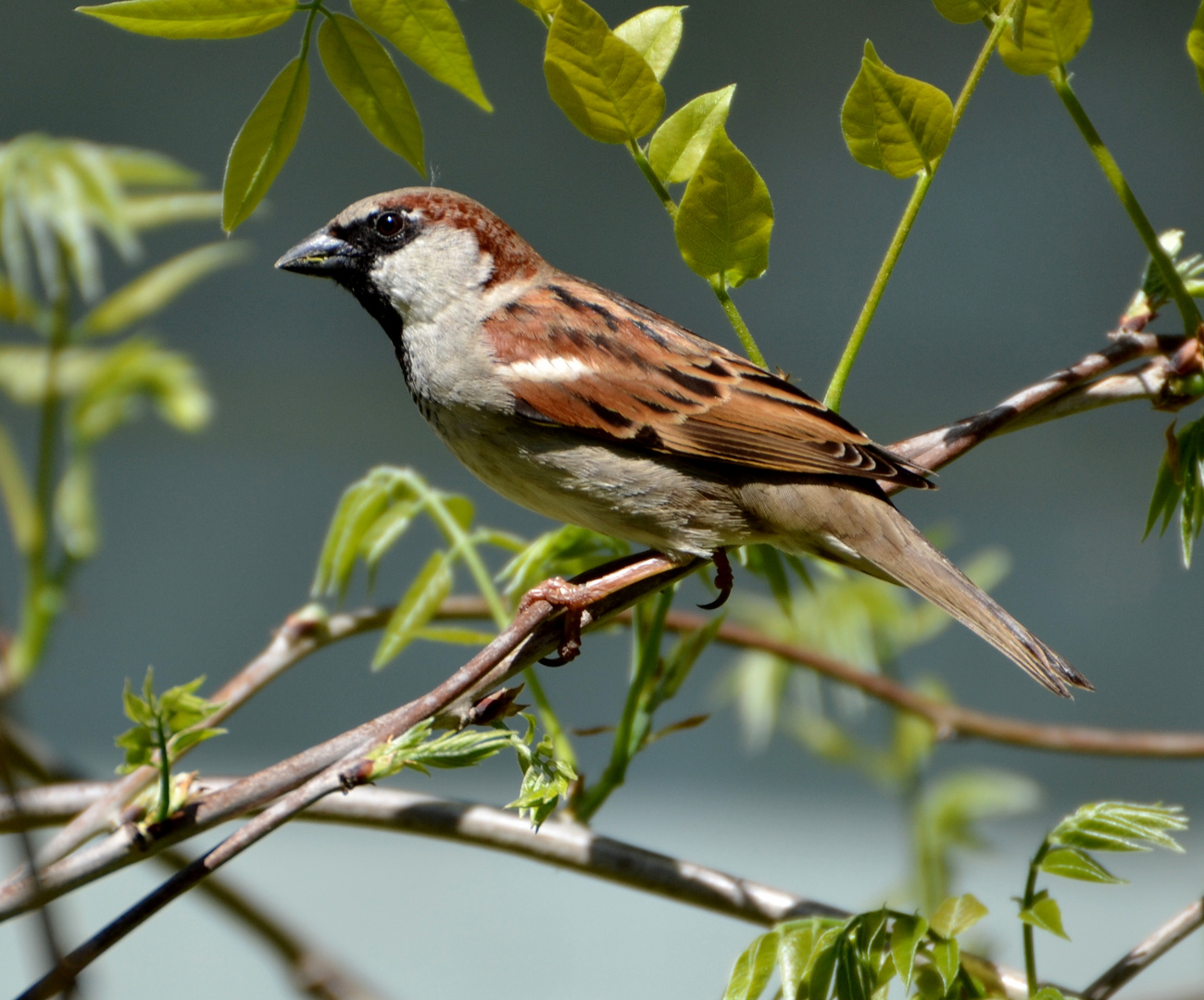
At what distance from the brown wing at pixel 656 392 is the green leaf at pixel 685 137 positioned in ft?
1.72

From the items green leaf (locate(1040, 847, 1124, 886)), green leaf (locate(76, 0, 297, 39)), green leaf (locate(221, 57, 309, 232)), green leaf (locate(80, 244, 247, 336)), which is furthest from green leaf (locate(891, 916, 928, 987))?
green leaf (locate(80, 244, 247, 336))

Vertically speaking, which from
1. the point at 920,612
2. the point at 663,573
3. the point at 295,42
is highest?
the point at 295,42

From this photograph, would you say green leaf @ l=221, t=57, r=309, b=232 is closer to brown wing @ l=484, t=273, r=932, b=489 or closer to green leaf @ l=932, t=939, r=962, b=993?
brown wing @ l=484, t=273, r=932, b=489

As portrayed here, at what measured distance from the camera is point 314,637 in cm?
155

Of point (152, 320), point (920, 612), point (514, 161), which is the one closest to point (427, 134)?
point (514, 161)

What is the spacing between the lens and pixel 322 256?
6.38 feet

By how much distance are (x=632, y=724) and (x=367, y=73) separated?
0.76 metres

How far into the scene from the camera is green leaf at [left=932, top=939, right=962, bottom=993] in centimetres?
99

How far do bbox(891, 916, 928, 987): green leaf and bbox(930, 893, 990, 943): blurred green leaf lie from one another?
34mm

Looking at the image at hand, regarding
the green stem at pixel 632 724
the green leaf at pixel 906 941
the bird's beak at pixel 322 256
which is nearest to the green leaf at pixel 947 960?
the green leaf at pixel 906 941

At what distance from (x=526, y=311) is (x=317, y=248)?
36cm

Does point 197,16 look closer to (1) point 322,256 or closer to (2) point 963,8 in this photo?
(2) point 963,8

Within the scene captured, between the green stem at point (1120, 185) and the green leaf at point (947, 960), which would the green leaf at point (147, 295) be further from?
the green leaf at point (947, 960)

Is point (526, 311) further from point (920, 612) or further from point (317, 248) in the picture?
point (920, 612)
